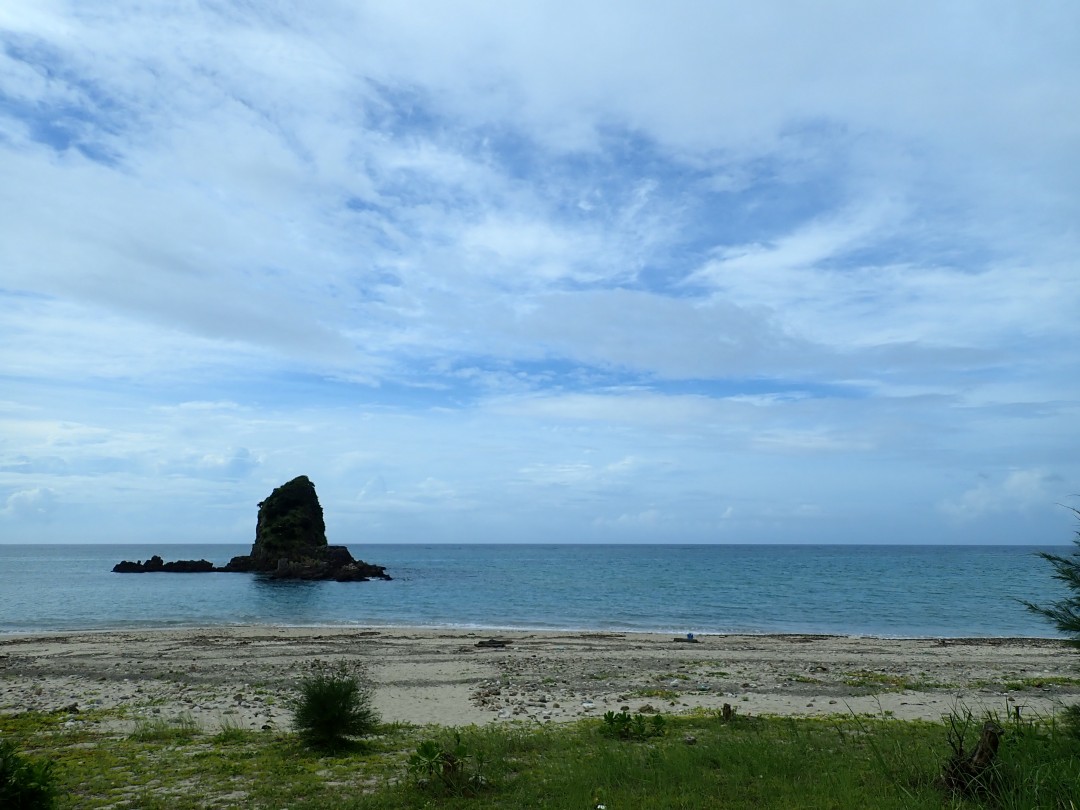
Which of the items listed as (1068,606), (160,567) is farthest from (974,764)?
(160,567)

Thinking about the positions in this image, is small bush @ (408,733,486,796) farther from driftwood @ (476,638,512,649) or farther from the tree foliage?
driftwood @ (476,638,512,649)

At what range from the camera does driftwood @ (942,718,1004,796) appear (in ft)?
25.1

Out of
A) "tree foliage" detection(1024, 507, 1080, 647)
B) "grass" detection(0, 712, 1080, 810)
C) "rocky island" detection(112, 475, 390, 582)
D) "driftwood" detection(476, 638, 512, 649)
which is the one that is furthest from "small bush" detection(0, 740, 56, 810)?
"rocky island" detection(112, 475, 390, 582)

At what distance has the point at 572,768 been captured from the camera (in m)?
9.92

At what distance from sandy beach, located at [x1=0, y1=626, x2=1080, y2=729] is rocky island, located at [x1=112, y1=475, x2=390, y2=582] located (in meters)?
67.2

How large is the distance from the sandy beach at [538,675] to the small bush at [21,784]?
24.8 ft

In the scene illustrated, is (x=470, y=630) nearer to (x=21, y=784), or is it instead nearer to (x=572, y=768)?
(x=572, y=768)

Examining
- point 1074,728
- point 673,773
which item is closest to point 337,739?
point 673,773

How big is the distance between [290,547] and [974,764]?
370ft

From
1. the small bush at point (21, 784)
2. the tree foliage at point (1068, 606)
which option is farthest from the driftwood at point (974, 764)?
the small bush at point (21, 784)

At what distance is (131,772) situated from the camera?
10.3 meters

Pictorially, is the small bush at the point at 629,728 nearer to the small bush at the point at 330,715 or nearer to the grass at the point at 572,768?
the grass at the point at 572,768

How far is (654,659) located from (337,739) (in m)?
15.9

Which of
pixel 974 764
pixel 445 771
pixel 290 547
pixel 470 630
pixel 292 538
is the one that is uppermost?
pixel 292 538
